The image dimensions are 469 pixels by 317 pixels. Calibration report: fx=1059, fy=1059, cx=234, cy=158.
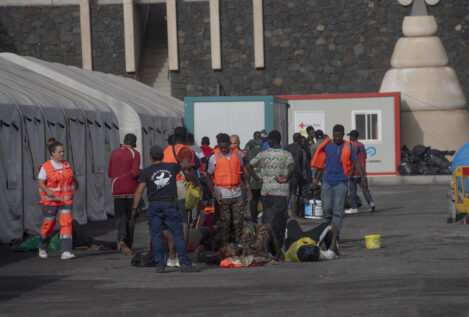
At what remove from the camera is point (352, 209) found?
824 inches

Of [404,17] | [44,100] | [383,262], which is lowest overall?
[383,262]

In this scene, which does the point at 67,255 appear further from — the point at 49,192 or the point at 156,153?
the point at 156,153

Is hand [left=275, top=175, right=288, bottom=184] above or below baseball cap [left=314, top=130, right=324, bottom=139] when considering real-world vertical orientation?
below

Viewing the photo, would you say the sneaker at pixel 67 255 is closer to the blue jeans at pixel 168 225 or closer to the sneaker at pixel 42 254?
the sneaker at pixel 42 254

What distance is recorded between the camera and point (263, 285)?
10414 millimetres

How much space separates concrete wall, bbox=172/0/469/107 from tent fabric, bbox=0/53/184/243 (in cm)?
1351

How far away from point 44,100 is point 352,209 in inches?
254

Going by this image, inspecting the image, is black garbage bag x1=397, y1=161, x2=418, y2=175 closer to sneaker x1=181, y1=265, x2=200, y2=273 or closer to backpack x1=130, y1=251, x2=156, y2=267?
backpack x1=130, y1=251, x2=156, y2=267

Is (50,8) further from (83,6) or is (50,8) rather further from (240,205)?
(240,205)

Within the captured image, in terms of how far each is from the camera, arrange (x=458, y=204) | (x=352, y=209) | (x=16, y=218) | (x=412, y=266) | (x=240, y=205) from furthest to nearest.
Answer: (x=352, y=209), (x=458, y=204), (x=16, y=218), (x=240, y=205), (x=412, y=266)

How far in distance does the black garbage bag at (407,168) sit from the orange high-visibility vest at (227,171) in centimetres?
1974

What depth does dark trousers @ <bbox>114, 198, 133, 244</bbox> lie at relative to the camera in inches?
563

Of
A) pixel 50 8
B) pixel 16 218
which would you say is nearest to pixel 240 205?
pixel 16 218

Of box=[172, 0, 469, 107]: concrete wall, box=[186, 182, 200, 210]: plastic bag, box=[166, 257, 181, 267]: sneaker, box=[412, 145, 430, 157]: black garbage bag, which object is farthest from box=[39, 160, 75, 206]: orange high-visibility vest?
box=[172, 0, 469, 107]: concrete wall
